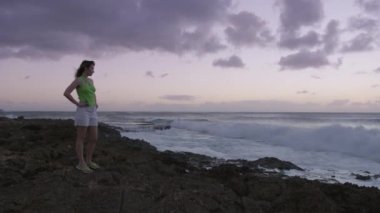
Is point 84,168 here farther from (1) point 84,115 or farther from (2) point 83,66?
(2) point 83,66

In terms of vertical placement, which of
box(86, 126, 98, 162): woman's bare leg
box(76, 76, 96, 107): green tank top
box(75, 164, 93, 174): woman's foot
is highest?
box(76, 76, 96, 107): green tank top

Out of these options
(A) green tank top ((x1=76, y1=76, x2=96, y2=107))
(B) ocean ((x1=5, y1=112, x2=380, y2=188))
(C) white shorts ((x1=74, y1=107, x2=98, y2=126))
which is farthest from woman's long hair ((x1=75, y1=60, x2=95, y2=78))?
(B) ocean ((x1=5, y1=112, x2=380, y2=188))

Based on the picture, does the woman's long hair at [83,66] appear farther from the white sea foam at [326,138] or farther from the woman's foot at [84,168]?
the white sea foam at [326,138]

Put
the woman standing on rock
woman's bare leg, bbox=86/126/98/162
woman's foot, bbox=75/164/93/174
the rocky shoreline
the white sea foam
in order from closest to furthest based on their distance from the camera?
the rocky shoreline, the woman standing on rock, woman's foot, bbox=75/164/93/174, woman's bare leg, bbox=86/126/98/162, the white sea foam

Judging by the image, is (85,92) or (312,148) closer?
(85,92)

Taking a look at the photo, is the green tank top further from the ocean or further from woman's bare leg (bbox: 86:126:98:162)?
the ocean

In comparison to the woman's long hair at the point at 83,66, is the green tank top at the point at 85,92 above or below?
below

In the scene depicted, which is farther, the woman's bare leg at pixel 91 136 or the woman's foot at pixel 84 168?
the woman's bare leg at pixel 91 136

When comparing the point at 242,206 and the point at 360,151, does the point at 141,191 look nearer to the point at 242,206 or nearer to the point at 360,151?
the point at 242,206

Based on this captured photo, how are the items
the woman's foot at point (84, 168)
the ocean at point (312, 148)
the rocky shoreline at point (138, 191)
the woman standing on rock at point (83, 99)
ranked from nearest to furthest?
the rocky shoreline at point (138, 191), the woman standing on rock at point (83, 99), the woman's foot at point (84, 168), the ocean at point (312, 148)

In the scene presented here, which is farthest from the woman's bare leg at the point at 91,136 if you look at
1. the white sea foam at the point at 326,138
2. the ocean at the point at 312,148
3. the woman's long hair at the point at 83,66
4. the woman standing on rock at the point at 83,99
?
the white sea foam at the point at 326,138

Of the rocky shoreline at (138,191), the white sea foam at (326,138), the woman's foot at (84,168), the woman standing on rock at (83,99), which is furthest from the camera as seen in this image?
the white sea foam at (326,138)

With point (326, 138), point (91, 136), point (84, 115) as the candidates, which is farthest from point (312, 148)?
point (84, 115)

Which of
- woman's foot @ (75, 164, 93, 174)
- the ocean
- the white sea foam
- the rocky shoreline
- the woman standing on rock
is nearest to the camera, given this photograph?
the rocky shoreline
